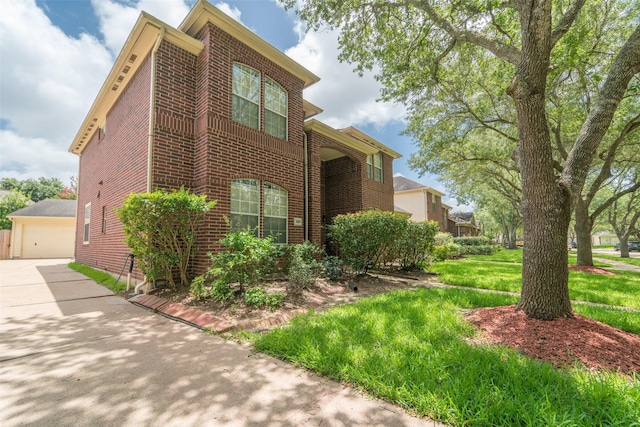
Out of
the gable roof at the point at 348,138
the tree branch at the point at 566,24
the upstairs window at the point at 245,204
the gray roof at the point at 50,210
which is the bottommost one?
the upstairs window at the point at 245,204

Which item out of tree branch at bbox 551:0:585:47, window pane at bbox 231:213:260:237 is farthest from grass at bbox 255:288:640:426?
tree branch at bbox 551:0:585:47

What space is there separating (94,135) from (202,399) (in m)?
13.9

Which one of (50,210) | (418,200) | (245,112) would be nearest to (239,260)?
(245,112)

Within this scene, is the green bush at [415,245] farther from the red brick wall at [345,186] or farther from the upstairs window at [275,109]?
the upstairs window at [275,109]

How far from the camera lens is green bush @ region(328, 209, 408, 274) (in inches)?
280

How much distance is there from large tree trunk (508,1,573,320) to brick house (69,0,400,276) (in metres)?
5.45

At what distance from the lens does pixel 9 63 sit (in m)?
10.1

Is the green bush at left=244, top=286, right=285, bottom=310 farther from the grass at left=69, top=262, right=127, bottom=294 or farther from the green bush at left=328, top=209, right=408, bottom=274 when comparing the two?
the grass at left=69, top=262, right=127, bottom=294

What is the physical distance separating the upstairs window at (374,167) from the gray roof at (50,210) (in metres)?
20.3

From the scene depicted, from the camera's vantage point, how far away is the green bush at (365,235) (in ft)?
23.3

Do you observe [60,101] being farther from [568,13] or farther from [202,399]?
[568,13]

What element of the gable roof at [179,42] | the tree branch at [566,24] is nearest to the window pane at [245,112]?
the gable roof at [179,42]

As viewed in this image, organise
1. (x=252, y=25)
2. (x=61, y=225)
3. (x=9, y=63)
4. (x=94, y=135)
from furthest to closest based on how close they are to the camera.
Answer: (x=61, y=225), (x=94, y=135), (x=9, y=63), (x=252, y=25)

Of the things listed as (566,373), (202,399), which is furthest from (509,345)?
(202,399)
